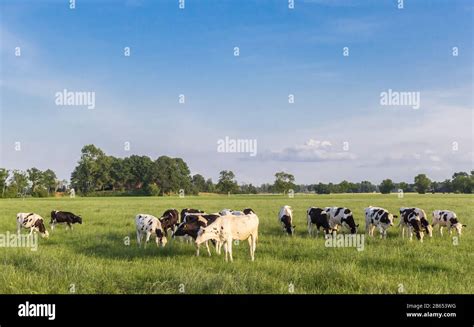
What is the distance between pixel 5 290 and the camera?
26.7ft

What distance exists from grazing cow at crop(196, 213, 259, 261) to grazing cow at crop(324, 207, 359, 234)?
6.23 metres

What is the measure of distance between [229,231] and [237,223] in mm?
461

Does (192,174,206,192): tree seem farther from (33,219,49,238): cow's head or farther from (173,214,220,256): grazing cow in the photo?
(173,214,220,256): grazing cow

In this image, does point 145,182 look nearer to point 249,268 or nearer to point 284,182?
point 284,182

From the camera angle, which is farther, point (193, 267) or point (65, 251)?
point (65, 251)

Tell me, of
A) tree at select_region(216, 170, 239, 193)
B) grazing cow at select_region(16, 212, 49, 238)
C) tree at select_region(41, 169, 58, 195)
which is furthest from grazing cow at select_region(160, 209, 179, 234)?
tree at select_region(41, 169, 58, 195)

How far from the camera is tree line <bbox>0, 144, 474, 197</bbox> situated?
88.8 m

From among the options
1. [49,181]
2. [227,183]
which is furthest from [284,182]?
[49,181]

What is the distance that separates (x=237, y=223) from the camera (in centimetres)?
1233

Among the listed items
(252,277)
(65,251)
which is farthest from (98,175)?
(252,277)

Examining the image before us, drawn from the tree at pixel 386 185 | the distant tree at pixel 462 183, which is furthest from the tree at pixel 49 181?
the distant tree at pixel 462 183

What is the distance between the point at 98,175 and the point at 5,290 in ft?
309
